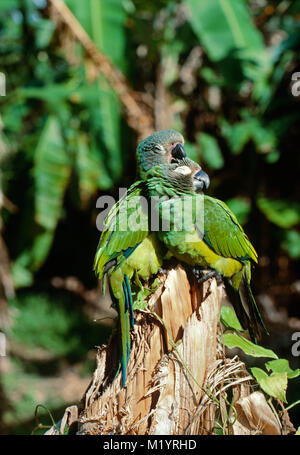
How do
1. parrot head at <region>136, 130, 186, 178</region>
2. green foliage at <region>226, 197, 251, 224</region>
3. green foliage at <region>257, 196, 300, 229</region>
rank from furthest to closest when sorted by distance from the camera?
green foliage at <region>226, 197, 251, 224</region>, green foliage at <region>257, 196, 300, 229</region>, parrot head at <region>136, 130, 186, 178</region>

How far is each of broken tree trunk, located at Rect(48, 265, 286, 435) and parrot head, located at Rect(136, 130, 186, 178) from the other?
2.78 feet

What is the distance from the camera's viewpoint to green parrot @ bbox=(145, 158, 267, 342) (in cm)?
178

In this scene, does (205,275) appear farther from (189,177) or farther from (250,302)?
(189,177)

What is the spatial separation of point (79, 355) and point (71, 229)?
63.0 inches

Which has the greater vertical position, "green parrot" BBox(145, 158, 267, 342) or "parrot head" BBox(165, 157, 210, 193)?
"parrot head" BBox(165, 157, 210, 193)

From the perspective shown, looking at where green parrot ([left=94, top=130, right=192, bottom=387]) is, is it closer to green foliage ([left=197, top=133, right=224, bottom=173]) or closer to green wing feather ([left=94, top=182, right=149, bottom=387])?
green wing feather ([left=94, top=182, right=149, bottom=387])

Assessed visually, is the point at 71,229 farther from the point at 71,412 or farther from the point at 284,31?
the point at 71,412

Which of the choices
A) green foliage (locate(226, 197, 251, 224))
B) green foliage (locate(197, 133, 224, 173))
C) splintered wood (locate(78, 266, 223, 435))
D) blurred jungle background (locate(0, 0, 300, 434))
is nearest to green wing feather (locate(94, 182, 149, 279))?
splintered wood (locate(78, 266, 223, 435))

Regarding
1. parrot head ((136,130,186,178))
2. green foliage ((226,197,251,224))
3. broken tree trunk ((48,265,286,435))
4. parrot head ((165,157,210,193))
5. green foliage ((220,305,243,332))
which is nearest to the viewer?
broken tree trunk ((48,265,286,435))

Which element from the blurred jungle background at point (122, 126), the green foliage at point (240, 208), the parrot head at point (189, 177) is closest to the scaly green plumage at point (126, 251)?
the parrot head at point (189, 177)

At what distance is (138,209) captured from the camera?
1.90m

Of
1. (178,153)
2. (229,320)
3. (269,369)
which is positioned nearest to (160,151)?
(178,153)

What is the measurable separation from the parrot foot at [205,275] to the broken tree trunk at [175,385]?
9 cm

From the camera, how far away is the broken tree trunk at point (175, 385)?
136cm
